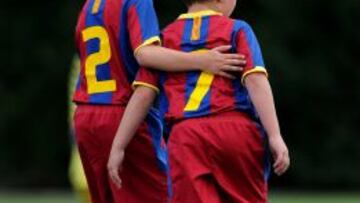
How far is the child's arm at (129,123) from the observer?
5867mm

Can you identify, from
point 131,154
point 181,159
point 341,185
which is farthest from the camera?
point 341,185

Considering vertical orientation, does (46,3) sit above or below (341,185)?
above

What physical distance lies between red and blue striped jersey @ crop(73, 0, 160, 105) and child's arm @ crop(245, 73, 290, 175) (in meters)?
0.86

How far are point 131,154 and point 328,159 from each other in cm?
1457

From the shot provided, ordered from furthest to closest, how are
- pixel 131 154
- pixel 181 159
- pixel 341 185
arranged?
1. pixel 341 185
2. pixel 131 154
3. pixel 181 159

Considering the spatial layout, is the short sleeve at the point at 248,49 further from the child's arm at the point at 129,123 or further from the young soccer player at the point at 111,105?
the young soccer player at the point at 111,105

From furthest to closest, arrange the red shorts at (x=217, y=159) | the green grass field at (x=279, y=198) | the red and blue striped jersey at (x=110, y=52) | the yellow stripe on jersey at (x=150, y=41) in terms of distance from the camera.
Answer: the green grass field at (x=279, y=198) → the red and blue striped jersey at (x=110, y=52) → the yellow stripe on jersey at (x=150, y=41) → the red shorts at (x=217, y=159)

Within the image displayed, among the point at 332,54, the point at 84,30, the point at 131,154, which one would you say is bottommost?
the point at 332,54

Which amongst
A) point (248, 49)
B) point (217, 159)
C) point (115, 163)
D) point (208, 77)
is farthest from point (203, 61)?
point (115, 163)

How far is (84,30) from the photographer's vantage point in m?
6.49

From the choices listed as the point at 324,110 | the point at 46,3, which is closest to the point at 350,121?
the point at 324,110

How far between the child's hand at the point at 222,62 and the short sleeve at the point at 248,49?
0.03m

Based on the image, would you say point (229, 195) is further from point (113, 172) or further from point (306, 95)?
point (306, 95)

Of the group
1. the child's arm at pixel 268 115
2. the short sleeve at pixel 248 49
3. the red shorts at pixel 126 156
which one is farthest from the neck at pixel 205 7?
the red shorts at pixel 126 156
